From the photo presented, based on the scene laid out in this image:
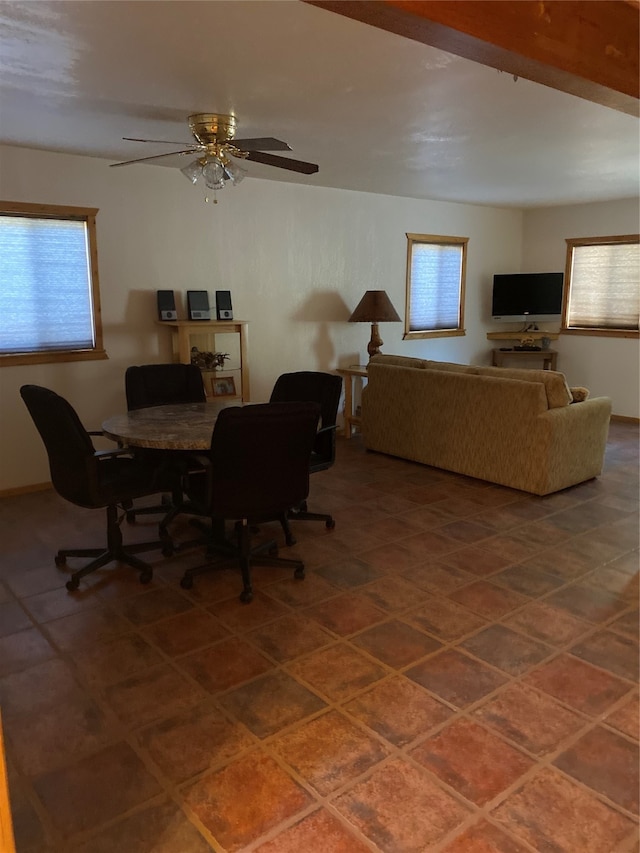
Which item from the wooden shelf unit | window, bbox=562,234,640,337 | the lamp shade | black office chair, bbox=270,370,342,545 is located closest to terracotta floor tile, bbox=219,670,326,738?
black office chair, bbox=270,370,342,545

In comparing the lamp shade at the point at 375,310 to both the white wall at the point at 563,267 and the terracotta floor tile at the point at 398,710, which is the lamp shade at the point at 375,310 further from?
the terracotta floor tile at the point at 398,710

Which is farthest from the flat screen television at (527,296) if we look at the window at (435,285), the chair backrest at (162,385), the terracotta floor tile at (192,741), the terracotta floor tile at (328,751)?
the terracotta floor tile at (192,741)

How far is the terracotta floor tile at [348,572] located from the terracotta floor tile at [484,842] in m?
1.49

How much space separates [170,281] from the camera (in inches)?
203

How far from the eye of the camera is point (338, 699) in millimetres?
2326

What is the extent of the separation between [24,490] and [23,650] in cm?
234

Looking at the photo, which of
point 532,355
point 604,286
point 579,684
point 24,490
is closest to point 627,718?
point 579,684

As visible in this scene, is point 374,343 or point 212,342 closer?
point 212,342

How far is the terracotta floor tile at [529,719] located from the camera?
83.2 inches

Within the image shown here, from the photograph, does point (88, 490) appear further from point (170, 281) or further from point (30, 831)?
point (170, 281)

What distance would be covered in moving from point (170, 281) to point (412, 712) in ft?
12.9

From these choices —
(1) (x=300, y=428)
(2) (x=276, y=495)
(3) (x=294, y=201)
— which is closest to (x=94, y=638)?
(2) (x=276, y=495)

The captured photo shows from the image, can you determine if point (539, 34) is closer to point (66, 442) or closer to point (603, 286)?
point (66, 442)

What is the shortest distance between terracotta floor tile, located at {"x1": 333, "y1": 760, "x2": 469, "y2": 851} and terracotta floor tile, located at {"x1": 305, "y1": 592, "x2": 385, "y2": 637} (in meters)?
0.84
